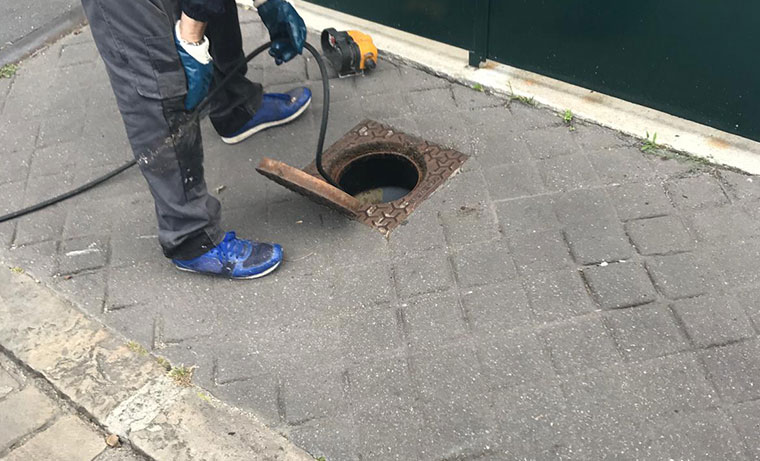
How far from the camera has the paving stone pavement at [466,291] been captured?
6.93 ft

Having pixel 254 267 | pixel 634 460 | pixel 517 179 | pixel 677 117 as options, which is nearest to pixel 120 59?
pixel 254 267

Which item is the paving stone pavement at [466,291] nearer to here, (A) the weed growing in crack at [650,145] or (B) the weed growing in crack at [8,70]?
(A) the weed growing in crack at [650,145]

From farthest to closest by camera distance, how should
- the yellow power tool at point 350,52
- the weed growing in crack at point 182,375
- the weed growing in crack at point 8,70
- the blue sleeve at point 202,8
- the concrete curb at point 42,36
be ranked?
the concrete curb at point 42,36
the weed growing in crack at point 8,70
the yellow power tool at point 350,52
the weed growing in crack at point 182,375
the blue sleeve at point 202,8

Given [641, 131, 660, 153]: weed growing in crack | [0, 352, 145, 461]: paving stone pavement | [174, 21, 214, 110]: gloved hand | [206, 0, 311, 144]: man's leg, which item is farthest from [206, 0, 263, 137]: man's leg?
[641, 131, 660, 153]: weed growing in crack

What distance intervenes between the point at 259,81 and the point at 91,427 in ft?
6.92

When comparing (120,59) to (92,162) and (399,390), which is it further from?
(399,390)

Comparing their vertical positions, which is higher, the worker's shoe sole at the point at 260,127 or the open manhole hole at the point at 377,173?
the worker's shoe sole at the point at 260,127

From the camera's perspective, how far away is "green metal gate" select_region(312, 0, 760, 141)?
2.77 m

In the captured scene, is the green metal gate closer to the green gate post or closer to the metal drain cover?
the green gate post

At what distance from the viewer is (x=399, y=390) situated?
222 cm

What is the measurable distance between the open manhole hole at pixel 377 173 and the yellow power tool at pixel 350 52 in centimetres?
43

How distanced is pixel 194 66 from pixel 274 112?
107cm

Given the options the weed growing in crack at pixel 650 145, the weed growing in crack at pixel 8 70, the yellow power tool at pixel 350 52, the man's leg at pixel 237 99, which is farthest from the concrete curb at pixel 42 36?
the weed growing in crack at pixel 650 145

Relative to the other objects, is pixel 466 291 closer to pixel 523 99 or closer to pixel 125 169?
pixel 523 99
